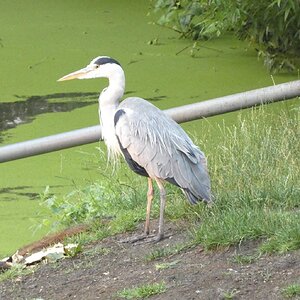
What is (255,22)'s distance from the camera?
845cm

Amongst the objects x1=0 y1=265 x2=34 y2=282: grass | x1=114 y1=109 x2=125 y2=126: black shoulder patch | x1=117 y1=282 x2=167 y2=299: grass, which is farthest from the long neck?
x1=117 y1=282 x2=167 y2=299: grass

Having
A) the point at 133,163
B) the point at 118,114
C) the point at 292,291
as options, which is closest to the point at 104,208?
the point at 133,163

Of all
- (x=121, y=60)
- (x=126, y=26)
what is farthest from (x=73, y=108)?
(x=126, y=26)

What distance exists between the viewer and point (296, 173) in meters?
4.89

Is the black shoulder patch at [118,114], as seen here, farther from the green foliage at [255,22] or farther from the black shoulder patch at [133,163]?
the green foliage at [255,22]

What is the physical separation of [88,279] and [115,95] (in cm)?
111

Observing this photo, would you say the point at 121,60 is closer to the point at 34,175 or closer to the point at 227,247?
the point at 34,175

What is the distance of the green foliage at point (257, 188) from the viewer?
4199mm

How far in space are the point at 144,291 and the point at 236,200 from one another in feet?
2.80

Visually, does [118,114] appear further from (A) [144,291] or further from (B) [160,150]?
(A) [144,291]

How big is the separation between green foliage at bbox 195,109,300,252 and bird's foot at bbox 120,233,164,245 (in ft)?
0.69

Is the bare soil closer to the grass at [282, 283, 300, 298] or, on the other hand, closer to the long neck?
the grass at [282, 283, 300, 298]

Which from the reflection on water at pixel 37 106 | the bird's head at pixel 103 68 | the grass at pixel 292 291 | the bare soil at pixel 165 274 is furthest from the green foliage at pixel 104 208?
the reflection on water at pixel 37 106

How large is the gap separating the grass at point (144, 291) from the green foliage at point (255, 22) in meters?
3.96
